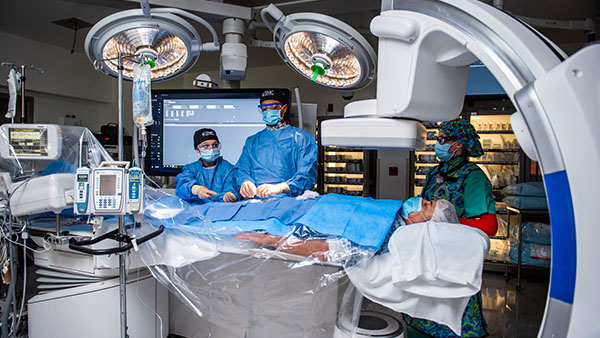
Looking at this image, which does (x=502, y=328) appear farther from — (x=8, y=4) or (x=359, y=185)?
(x=8, y=4)

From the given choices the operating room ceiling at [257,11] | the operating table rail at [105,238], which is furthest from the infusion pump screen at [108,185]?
the operating room ceiling at [257,11]

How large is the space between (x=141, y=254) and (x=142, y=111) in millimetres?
696

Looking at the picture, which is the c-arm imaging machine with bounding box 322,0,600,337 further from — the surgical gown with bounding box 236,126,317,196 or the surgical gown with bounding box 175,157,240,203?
the surgical gown with bounding box 175,157,240,203

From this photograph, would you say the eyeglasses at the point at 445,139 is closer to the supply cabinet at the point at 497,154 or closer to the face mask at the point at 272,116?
the face mask at the point at 272,116

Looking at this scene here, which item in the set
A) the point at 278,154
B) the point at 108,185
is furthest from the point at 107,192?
the point at 278,154

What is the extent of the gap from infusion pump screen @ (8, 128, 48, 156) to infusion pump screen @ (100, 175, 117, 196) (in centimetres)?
58

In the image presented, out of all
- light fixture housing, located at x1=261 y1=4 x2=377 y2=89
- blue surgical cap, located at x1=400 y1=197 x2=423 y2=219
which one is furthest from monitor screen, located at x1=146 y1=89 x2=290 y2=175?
blue surgical cap, located at x1=400 y1=197 x2=423 y2=219

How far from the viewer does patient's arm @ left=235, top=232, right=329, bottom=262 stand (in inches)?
63.6

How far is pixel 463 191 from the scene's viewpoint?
217 cm

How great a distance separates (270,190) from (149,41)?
105 centimetres

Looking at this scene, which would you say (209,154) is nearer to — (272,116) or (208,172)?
(208,172)

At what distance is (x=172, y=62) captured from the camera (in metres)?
2.34

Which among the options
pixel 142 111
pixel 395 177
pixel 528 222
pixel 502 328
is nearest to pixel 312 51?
pixel 142 111

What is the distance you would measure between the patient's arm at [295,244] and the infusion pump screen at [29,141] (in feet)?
3.88
